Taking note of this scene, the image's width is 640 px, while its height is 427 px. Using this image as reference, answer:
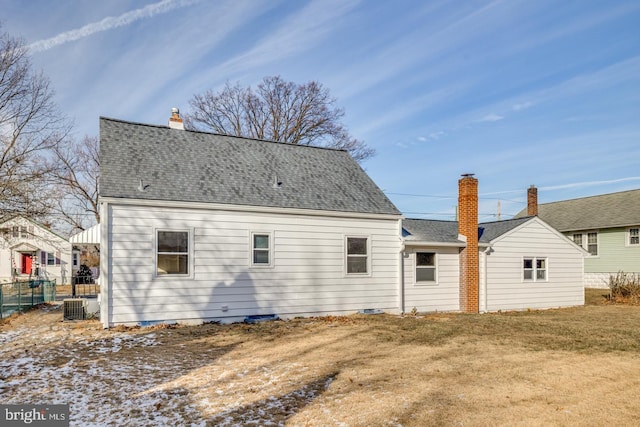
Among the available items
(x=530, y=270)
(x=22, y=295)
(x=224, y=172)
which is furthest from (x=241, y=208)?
(x=530, y=270)

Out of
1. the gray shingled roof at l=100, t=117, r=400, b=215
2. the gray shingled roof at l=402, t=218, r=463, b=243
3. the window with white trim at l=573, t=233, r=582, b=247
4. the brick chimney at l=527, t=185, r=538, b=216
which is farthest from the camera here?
the window with white trim at l=573, t=233, r=582, b=247

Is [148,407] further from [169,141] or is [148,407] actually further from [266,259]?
[169,141]

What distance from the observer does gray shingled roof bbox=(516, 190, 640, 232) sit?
28766mm

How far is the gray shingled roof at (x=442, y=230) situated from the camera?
16.4 metres

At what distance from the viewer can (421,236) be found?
16.4 m

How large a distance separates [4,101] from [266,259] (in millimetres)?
15297

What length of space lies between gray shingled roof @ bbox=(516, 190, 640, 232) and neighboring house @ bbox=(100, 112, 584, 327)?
13598 mm

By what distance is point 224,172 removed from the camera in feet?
47.1

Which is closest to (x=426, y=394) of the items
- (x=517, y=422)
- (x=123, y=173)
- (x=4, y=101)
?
(x=517, y=422)

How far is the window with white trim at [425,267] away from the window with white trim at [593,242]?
20331mm

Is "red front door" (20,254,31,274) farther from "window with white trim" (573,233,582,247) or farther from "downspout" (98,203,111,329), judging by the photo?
"window with white trim" (573,233,582,247)

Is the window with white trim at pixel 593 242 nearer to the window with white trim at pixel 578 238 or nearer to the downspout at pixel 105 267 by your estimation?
the window with white trim at pixel 578 238

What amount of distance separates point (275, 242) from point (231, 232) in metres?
1.42

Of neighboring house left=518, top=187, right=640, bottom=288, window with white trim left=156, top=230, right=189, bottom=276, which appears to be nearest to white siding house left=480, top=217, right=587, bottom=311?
neighboring house left=518, top=187, right=640, bottom=288
